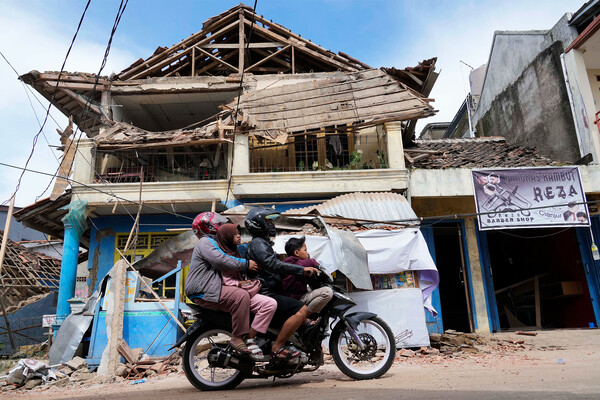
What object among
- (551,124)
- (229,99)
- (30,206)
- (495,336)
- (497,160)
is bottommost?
(495,336)

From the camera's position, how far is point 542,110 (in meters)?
13.3

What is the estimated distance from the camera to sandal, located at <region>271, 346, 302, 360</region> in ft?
13.5

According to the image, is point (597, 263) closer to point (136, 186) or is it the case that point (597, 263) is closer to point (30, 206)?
point (136, 186)

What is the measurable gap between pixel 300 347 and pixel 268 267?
2.71 feet

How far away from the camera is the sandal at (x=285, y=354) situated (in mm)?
4105

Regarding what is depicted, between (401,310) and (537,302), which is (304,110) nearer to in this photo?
(401,310)

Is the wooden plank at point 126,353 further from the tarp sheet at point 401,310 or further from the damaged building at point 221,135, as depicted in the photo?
the tarp sheet at point 401,310

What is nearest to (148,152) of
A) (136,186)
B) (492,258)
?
(136,186)

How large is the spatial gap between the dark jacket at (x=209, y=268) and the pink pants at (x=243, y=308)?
84mm

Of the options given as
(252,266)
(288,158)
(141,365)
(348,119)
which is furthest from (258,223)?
(288,158)

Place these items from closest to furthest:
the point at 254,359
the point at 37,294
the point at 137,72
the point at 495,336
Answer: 1. the point at 254,359
2. the point at 495,336
3. the point at 137,72
4. the point at 37,294

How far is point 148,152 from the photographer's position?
40.3 ft

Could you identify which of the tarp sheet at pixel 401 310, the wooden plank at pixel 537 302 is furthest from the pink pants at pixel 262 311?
the wooden plank at pixel 537 302

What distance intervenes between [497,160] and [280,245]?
Answer: 23.2 ft
